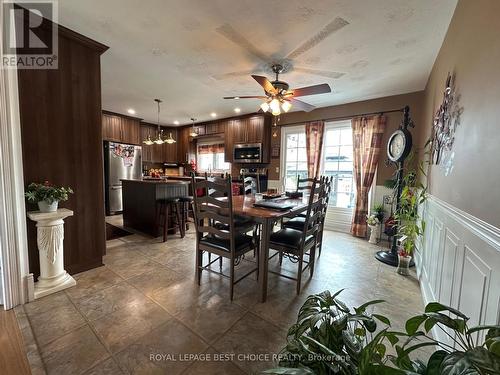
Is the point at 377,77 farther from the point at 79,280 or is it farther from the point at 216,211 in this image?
the point at 79,280

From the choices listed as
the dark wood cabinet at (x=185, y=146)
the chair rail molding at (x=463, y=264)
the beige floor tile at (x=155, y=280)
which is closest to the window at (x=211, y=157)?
the dark wood cabinet at (x=185, y=146)

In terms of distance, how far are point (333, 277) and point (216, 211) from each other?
1.57 m

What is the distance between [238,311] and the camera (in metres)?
1.85

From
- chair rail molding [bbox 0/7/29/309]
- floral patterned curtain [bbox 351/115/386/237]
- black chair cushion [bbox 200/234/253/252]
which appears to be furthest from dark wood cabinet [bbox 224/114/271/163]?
chair rail molding [bbox 0/7/29/309]

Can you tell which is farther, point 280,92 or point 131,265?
point 131,265

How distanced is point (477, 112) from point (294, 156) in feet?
12.0

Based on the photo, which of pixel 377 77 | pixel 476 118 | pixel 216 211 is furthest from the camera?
pixel 377 77

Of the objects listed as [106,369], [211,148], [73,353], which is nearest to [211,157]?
[211,148]

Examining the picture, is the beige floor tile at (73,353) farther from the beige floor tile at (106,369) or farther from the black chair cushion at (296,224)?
the black chair cushion at (296,224)

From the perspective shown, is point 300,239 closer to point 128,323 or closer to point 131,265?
point 128,323

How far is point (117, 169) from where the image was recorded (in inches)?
211

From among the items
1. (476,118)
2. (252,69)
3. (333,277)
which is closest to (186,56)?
(252,69)

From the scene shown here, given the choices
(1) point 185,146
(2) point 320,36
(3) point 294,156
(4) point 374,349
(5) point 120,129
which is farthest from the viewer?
(1) point 185,146

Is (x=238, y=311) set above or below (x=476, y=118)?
below
